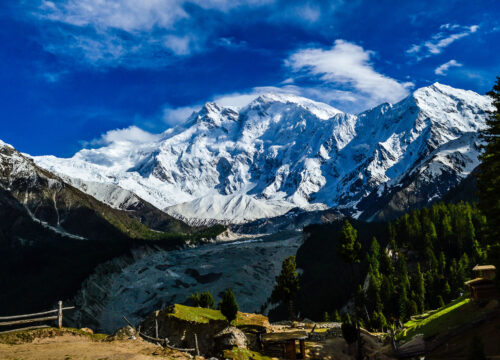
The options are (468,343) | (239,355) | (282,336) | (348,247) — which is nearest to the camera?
(468,343)

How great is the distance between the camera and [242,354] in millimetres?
37812

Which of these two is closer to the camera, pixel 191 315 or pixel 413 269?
pixel 191 315

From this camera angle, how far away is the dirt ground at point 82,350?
29500 mm

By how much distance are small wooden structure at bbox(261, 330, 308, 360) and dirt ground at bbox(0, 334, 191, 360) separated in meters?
15.4

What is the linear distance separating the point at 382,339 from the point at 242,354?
29.0 meters

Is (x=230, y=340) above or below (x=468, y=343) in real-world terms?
above

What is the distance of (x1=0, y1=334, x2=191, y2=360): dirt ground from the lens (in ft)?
96.8

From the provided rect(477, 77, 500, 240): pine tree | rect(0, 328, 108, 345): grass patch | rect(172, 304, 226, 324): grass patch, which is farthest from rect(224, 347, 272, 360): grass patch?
rect(477, 77, 500, 240): pine tree

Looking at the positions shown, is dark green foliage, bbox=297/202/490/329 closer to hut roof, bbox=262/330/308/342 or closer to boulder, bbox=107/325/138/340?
hut roof, bbox=262/330/308/342

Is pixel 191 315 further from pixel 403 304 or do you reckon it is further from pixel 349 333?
pixel 403 304

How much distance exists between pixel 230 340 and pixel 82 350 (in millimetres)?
14307

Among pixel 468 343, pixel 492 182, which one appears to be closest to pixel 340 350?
pixel 468 343

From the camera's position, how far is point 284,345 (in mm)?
45969

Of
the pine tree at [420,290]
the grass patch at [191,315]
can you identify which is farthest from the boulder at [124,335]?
the pine tree at [420,290]
